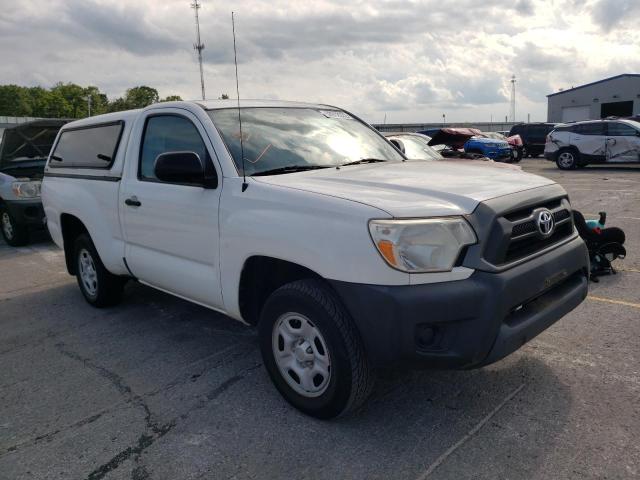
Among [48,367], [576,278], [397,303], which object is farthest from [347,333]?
[48,367]

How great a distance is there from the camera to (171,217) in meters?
3.92

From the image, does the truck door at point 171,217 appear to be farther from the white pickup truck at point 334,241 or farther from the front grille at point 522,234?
the front grille at point 522,234

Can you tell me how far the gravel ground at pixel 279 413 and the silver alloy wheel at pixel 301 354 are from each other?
221 mm

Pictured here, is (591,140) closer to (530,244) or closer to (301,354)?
(530,244)

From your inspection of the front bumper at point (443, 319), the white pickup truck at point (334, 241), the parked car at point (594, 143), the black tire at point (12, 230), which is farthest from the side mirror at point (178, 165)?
the parked car at point (594, 143)

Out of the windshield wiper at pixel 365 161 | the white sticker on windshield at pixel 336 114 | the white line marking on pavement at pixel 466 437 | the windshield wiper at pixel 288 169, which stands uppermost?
the white sticker on windshield at pixel 336 114

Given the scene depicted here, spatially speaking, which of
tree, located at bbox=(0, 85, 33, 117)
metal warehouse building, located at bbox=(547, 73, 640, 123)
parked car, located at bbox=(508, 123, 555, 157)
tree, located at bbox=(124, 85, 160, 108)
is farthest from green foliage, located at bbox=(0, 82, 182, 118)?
parked car, located at bbox=(508, 123, 555, 157)

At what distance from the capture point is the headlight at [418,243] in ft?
8.64

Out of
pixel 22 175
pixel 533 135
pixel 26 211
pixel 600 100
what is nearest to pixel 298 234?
pixel 26 211

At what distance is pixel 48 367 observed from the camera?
4074 millimetres

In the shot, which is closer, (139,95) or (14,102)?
(139,95)

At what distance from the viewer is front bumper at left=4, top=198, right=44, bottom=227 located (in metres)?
8.64

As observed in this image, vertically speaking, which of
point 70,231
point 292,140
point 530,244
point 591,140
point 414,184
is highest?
point 591,140

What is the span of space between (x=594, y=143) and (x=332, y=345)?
18.4 metres
